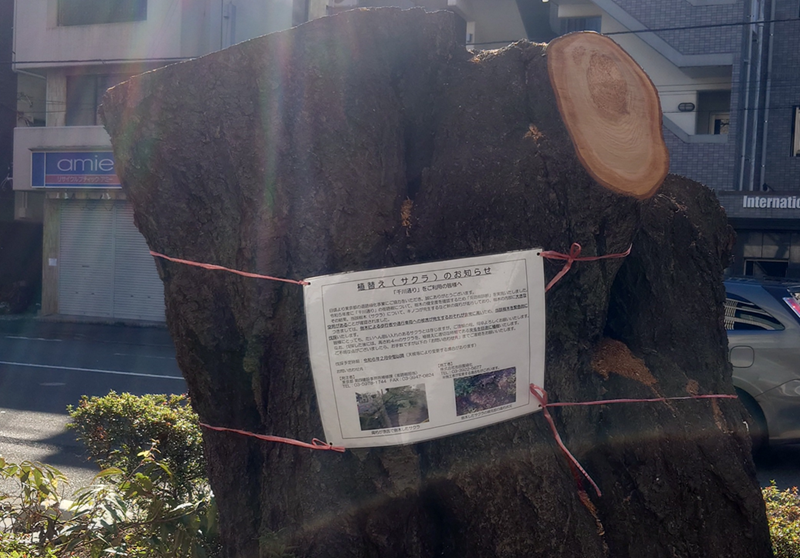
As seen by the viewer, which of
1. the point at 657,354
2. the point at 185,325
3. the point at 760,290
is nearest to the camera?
the point at 185,325

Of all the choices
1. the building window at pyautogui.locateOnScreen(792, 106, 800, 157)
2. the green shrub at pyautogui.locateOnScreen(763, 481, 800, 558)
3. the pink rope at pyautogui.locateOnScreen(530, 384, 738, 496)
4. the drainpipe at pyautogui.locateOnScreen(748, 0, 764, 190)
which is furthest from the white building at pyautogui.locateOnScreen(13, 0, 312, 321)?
the pink rope at pyautogui.locateOnScreen(530, 384, 738, 496)

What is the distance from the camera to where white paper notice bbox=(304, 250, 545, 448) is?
8.64 ft

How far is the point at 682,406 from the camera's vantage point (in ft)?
9.95

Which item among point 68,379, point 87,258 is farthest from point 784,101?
point 87,258

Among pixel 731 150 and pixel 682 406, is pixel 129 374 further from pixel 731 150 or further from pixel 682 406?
pixel 731 150

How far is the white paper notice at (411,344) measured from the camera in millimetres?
2635

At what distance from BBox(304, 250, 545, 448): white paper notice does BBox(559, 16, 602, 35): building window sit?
1768cm

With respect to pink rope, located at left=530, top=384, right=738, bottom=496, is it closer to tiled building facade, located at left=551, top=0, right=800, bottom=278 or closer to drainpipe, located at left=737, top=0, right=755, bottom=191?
tiled building facade, located at left=551, top=0, right=800, bottom=278

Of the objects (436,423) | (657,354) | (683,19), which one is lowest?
(436,423)

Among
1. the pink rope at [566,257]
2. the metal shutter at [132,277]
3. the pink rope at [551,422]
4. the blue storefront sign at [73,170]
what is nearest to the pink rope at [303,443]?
the pink rope at [551,422]

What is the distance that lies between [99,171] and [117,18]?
3.97 metres

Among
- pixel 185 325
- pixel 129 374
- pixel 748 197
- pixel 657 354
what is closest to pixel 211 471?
pixel 185 325

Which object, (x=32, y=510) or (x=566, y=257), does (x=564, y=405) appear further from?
(x=32, y=510)

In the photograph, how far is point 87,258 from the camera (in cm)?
2162
